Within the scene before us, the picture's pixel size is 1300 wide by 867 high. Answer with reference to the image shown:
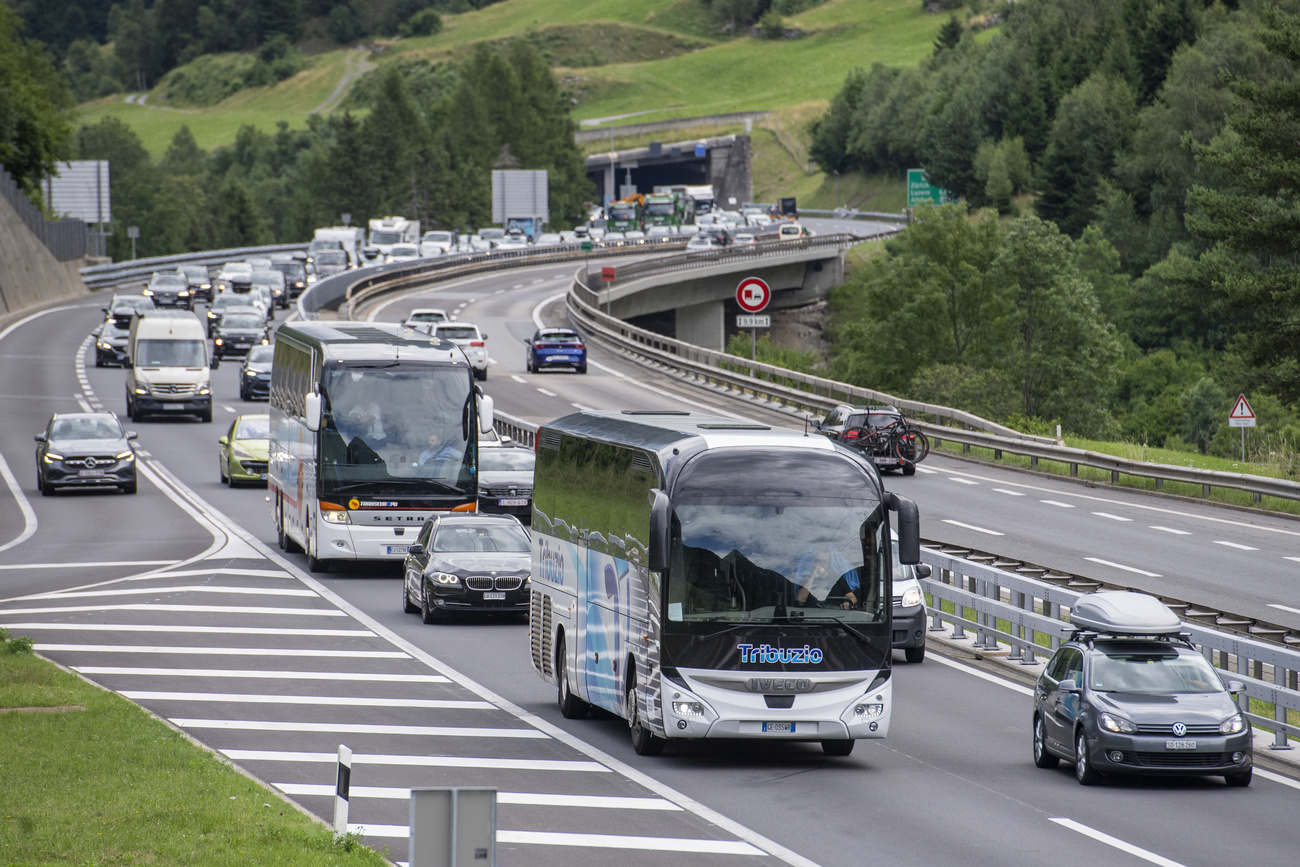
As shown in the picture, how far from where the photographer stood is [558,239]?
121625 millimetres

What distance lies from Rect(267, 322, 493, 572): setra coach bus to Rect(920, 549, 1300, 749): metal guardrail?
302 inches

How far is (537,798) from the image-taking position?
13.1 meters

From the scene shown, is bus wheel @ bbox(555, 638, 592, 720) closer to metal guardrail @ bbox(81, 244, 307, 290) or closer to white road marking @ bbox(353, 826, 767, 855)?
white road marking @ bbox(353, 826, 767, 855)

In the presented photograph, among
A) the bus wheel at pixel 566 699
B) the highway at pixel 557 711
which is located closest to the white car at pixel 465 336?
the highway at pixel 557 711

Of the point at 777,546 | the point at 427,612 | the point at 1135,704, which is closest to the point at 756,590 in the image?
the point at 777,546

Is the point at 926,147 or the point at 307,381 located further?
the point at 926,147

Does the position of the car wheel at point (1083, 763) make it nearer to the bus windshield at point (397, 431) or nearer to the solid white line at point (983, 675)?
the solid white line at point (983, 675)

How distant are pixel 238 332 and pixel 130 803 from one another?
5608cm

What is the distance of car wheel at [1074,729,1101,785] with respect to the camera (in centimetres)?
1388

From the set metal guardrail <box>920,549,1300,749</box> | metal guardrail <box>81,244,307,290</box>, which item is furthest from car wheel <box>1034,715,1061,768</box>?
metal guardrail <box>81,244,307,290</box>

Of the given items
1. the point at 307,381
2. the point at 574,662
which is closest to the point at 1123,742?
the point at 574,662

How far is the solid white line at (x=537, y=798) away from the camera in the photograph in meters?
12.9

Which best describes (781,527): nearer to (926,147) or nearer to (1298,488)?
(1298,488)

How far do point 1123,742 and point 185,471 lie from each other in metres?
32.8
